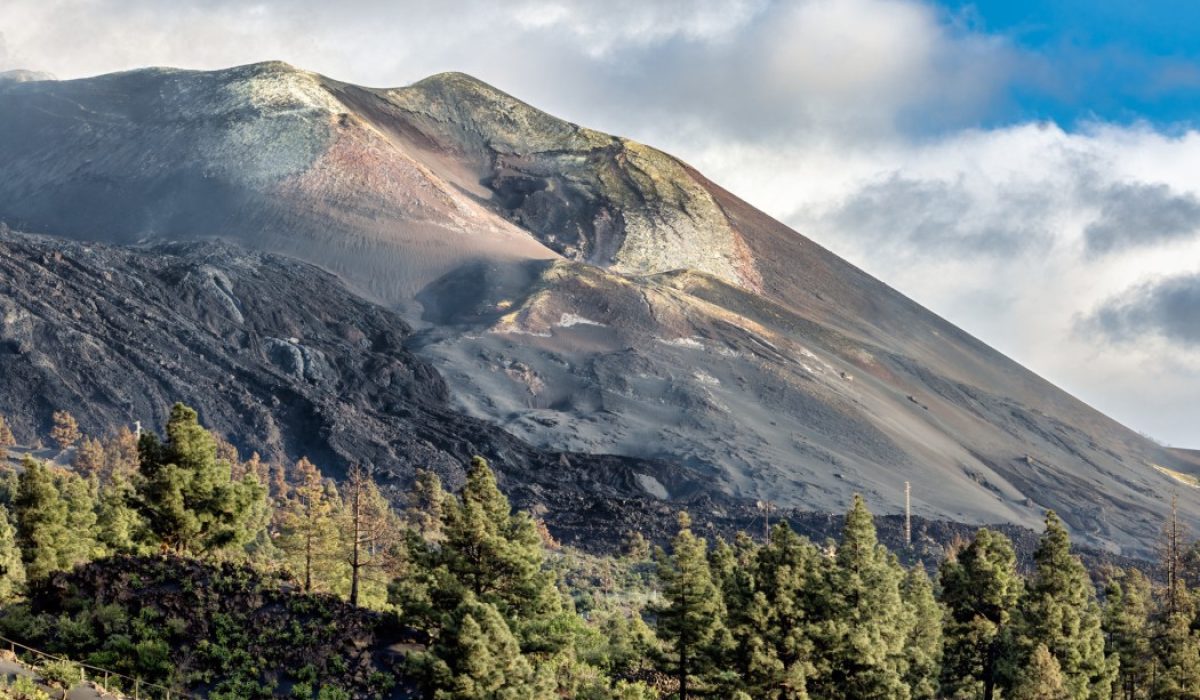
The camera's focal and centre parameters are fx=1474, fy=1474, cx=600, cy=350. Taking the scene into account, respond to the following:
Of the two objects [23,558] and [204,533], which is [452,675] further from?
[23,558]

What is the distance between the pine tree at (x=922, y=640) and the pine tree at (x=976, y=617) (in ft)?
2.95

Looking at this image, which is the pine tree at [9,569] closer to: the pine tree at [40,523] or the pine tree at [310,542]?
the pine tree at [40,523]

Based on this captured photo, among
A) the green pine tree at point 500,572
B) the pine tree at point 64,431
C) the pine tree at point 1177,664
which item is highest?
the pine tree at point 1177,664

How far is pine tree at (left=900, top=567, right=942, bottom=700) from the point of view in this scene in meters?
53.9

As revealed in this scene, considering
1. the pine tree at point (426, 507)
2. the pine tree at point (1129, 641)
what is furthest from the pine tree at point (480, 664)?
the pine tree at point (426, 507)

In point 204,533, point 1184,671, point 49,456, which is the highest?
point 1184,671

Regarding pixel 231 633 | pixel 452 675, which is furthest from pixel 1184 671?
pixel 231 633

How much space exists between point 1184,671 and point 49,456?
9855 cm

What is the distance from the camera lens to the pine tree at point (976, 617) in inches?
2199

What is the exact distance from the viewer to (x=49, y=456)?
124625 mm

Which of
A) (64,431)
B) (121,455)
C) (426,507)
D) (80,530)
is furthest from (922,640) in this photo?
(64,431)

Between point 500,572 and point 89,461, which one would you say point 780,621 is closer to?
point 500,572

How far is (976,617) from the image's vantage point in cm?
5638

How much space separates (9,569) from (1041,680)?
34.2 m
